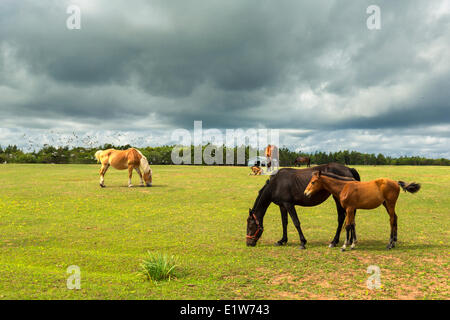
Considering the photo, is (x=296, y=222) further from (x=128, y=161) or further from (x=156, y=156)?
(x=156, y=156)

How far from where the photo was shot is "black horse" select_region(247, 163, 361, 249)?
31.6 ft

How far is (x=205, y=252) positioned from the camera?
951 cm

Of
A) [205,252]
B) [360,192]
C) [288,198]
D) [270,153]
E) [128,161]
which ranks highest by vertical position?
[270,153]

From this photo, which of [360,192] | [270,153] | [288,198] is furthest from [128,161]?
[270,153]

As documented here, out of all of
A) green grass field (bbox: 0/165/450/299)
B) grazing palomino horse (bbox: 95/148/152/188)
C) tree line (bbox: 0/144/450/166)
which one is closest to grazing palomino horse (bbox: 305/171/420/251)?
green grass field (bbox: 0/165/450/299)

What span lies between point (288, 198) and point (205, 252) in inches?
128

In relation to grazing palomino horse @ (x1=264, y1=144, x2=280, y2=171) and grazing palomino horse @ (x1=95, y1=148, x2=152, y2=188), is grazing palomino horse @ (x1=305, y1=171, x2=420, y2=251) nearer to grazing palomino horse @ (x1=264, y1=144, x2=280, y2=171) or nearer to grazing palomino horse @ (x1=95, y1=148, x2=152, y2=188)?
grazing palomino horse @ (x1=95, y1=148, x2=152, y2=188)

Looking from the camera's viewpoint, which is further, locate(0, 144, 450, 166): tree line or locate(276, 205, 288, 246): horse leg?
locate(0, 144, 450, 166): tree line

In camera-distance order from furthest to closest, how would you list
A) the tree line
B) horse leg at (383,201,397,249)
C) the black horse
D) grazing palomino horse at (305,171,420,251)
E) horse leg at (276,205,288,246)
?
the tree line → horse leg at (276,205,288,246) → the black horse → horse leg at (383,201,397,249) → grazing palomino horse at (305,171,420,251)

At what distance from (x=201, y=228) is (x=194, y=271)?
17.0 ft

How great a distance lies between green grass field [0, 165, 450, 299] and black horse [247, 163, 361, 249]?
1.86 ft

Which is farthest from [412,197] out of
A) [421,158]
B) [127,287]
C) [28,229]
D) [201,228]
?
[421,158]

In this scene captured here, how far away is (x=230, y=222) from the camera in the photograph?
1399 centimetres
